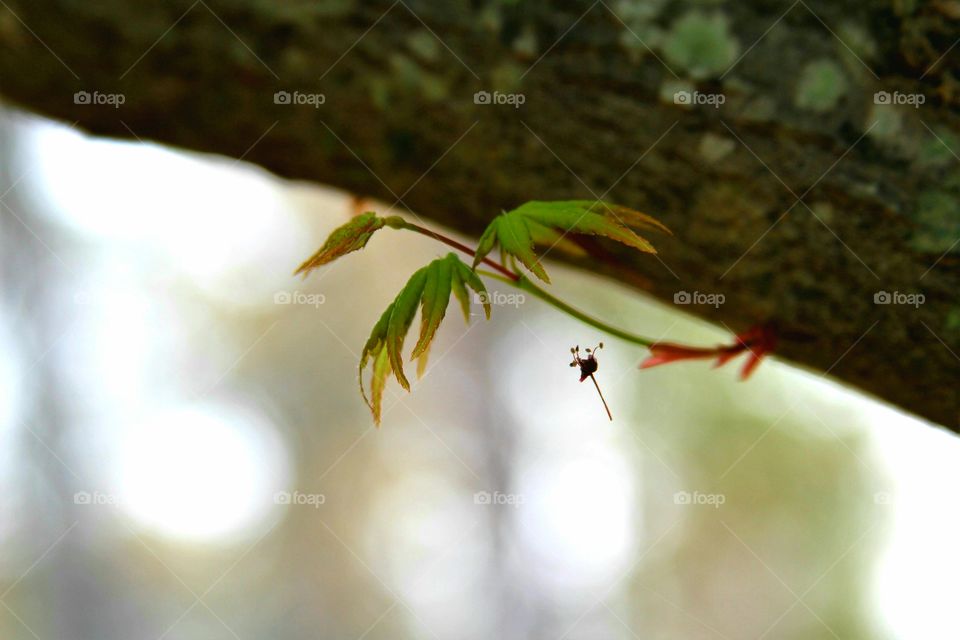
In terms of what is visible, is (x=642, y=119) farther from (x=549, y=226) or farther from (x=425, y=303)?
(x=425, y=303)

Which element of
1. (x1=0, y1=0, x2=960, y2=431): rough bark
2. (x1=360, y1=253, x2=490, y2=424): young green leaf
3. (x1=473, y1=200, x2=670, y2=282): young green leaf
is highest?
(x1=0, y1=0, x2=960, y2=431): rough bark

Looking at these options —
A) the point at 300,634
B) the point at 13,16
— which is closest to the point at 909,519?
the point at 13,16

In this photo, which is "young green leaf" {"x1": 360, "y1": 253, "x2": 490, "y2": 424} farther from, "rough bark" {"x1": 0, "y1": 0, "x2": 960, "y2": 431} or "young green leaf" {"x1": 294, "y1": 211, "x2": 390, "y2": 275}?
"rough bark" {"x1": 0, "y1": 0, "x2": 960, "y2": 431}

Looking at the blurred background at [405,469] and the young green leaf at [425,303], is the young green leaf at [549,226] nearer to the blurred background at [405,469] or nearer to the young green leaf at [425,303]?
the young green leaf at [425,303]

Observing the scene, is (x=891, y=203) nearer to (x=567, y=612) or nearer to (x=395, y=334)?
(x=395, y=334)

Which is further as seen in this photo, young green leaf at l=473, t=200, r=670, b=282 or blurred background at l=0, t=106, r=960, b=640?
blurred background at l=0, t=106, r=960, b=640

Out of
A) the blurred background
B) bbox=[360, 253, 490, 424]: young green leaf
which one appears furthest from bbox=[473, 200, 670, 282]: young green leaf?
the blurred background

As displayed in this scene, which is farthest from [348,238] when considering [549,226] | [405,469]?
[405,469]
